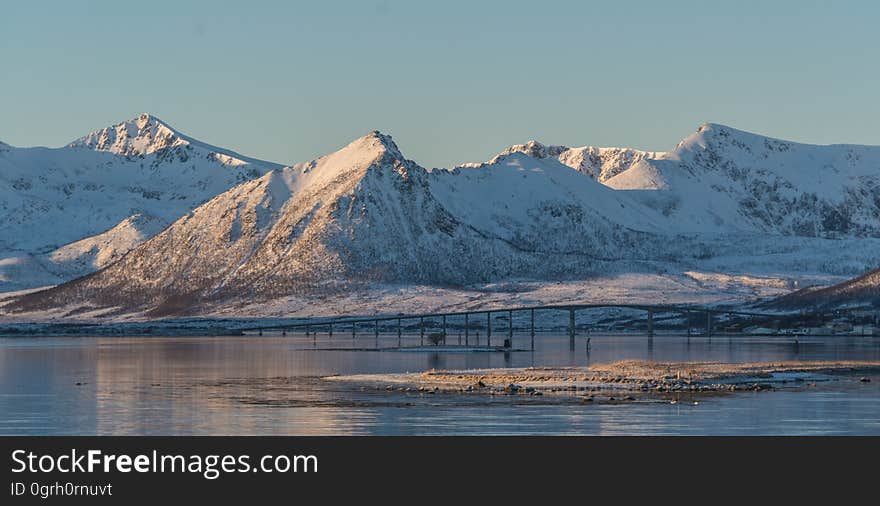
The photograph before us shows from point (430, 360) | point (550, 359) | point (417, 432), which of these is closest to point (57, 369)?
point (430, 360)
